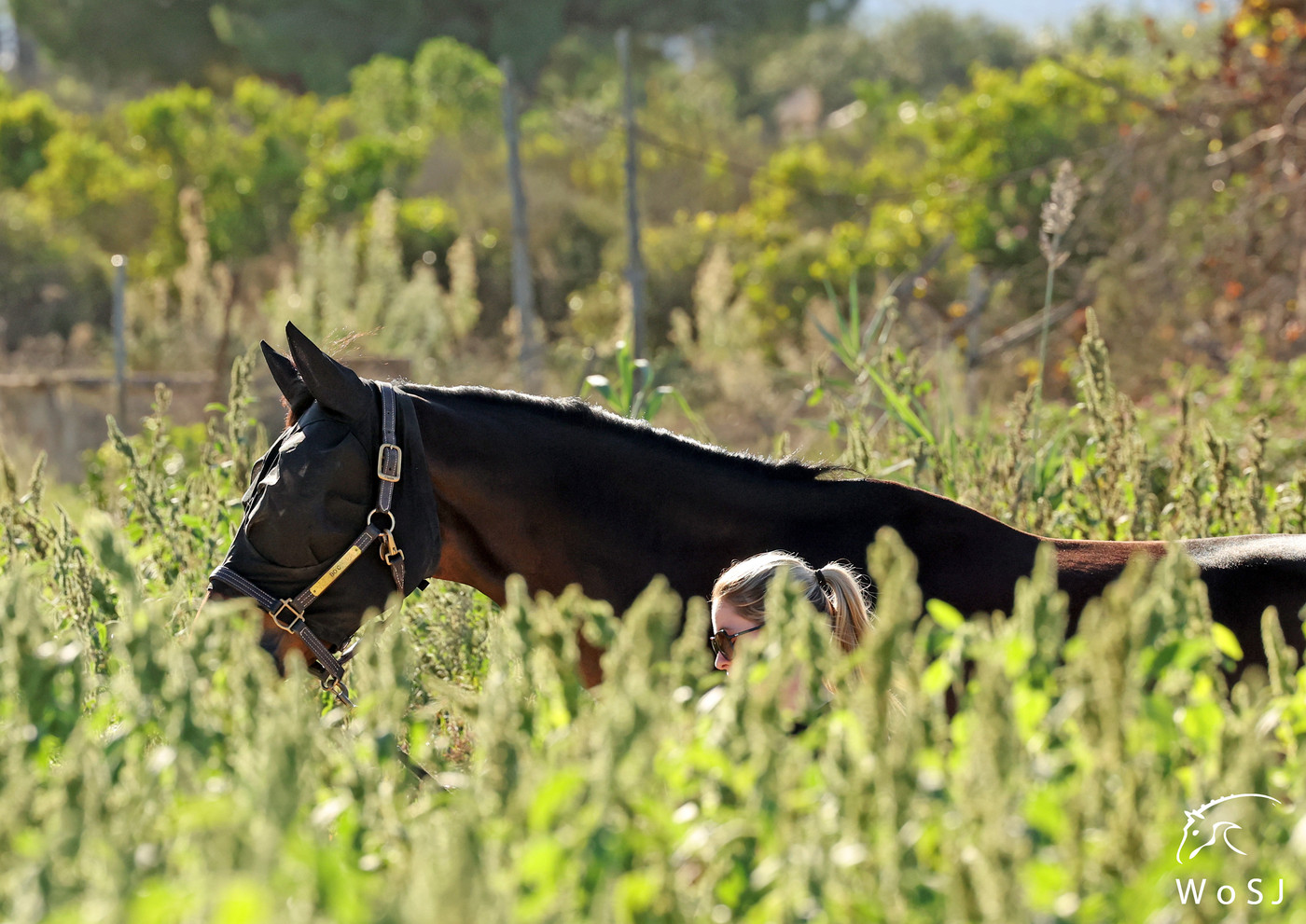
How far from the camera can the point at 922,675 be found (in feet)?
4.56

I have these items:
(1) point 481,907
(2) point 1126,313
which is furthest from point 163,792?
(2) point 1126,313

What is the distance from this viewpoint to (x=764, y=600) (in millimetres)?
2521

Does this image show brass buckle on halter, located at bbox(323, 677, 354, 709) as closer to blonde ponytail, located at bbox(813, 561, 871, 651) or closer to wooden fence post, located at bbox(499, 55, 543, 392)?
blonde ponytail, located at bbox(813, 561, 871, 651)

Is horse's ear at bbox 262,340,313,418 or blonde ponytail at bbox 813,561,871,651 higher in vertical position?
horse's ear at bbox 262,340,313,418

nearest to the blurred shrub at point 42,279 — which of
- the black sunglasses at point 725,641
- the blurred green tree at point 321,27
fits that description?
the blurred green tree at point 321,27

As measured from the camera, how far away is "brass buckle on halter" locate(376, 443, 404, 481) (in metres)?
2.77

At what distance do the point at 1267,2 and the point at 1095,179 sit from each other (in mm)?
2057

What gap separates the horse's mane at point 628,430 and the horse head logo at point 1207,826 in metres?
1.51

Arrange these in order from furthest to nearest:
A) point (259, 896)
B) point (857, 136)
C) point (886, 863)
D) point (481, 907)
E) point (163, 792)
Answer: point (857, 136) → point (163, 792) → point (886, 863) → point (481, 907) → point (259, 896)

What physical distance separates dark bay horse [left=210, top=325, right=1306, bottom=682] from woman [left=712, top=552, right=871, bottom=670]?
11.7 inches

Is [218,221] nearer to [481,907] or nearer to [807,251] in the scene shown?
[807,251]

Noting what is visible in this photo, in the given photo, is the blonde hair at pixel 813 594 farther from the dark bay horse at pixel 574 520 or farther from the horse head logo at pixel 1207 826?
the horse head logo at pixel 1207 826

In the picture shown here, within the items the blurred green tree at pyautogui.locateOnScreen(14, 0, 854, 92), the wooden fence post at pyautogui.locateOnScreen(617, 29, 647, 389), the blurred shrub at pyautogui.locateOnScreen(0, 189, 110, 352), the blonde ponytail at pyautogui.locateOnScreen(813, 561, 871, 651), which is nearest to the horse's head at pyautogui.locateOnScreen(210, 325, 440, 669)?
the blonde ponytail at pyautogui.locateOnScreen(813, 561, 871, 651)
